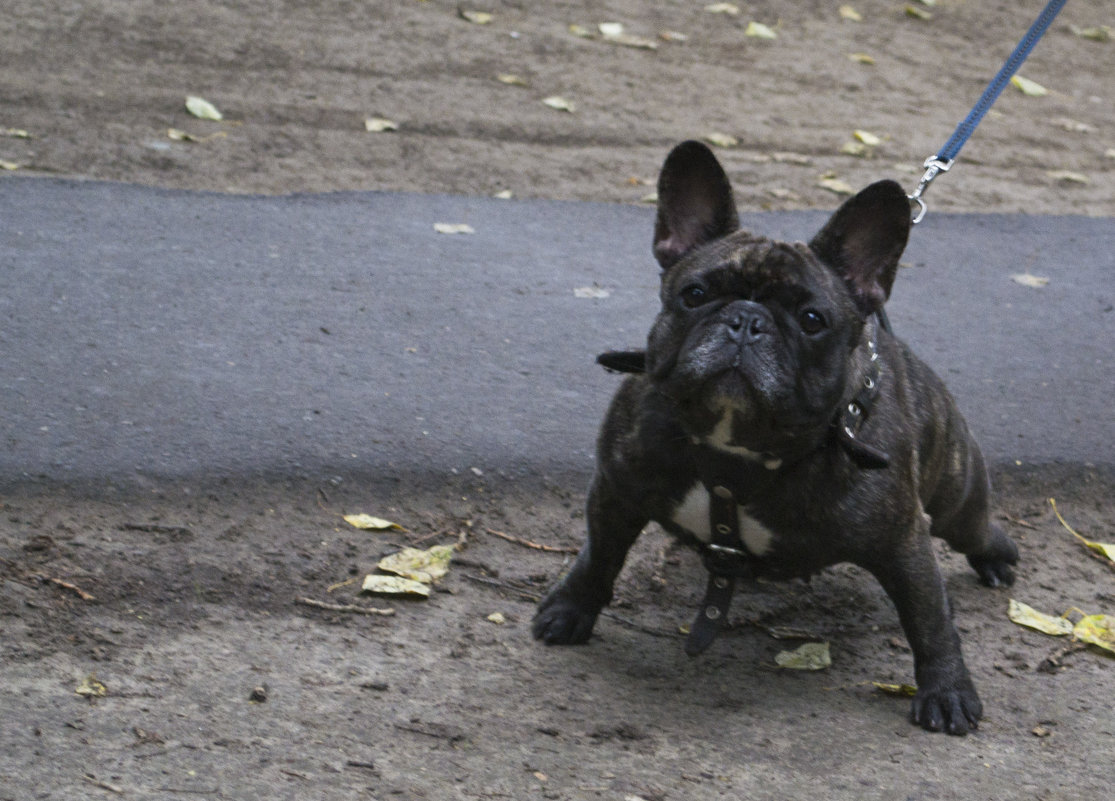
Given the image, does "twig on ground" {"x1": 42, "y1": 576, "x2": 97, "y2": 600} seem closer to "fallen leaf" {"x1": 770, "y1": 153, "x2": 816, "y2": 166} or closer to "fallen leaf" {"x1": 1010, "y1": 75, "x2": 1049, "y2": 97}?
"fallen leaf" {"x1": 770, "y1": 153, "x2": 816, "y2": 166}

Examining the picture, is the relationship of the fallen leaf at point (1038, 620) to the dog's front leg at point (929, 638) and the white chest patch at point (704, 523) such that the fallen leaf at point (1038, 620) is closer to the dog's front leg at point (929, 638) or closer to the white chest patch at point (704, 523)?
the dog's front leg at point (929, 638)

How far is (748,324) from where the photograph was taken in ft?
9.68

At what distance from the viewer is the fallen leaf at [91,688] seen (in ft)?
9.82

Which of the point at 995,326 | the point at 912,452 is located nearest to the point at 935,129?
the point at 995,326

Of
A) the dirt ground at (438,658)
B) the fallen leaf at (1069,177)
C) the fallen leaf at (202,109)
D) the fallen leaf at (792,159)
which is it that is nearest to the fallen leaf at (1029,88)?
the fallen leaf at (1069,177)

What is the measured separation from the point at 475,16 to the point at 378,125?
260cm

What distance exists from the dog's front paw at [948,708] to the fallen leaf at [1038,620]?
2.19 feet

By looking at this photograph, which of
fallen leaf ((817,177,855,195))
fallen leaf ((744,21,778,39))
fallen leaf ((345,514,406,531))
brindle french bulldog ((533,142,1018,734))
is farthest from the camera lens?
fallen leaf ((744,21,778,39))

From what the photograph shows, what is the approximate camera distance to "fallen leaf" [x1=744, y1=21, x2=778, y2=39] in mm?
10930

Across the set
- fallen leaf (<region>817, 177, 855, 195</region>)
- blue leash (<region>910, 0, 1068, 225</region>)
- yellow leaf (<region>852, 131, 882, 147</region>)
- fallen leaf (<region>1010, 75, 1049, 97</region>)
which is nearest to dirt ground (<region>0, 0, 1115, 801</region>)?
blue leash (<region>910, 0, 1068, 225</region>)

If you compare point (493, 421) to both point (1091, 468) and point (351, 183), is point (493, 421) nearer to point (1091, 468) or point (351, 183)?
point (1091, 468)

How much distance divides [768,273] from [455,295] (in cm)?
298

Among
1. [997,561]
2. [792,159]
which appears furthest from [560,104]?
[997,561]

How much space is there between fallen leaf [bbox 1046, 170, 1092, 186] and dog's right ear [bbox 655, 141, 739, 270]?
19.7 feet
